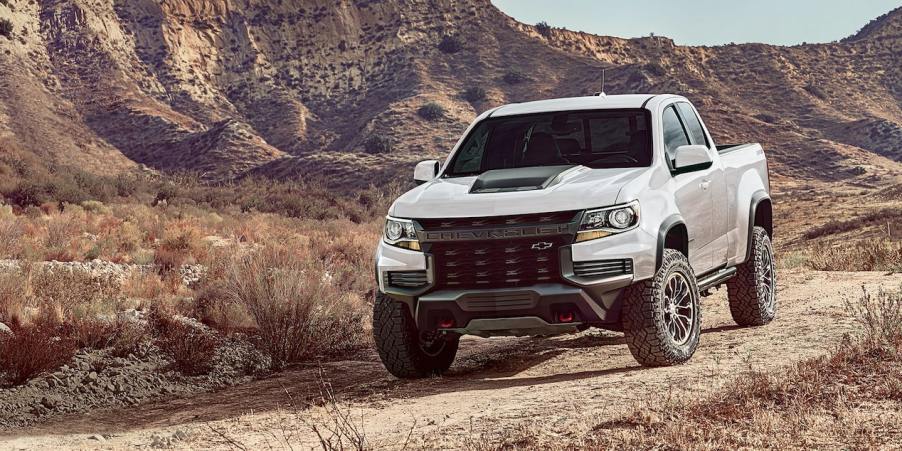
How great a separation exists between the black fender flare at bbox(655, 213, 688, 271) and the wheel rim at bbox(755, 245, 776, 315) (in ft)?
8.62

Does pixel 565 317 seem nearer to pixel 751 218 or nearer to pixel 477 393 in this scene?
pixel 477 393

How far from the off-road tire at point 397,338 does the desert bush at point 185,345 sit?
3.27m

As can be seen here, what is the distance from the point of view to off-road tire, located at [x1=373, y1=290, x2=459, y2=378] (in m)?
8.22

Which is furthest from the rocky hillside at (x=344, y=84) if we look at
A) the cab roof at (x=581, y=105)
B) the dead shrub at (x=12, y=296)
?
the cab roof at (x=581, y=105)

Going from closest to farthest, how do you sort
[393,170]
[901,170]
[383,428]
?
[383,428] → [393,170] → [901,170]

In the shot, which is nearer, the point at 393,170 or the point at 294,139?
the point at 393,170

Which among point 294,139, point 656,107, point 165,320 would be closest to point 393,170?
point 294,139

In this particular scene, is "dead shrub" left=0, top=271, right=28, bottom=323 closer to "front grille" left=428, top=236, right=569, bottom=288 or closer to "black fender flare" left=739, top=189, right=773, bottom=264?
"front grille" left=428, top=236, right=569, bottom=288

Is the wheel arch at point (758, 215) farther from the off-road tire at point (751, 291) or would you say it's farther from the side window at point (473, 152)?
the side window at point (473, 152)

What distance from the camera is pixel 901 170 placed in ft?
202

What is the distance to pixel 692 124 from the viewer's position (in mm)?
9844

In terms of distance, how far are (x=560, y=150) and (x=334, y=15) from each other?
7205 centimetres

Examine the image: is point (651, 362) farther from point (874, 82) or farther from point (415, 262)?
point (874, 82)

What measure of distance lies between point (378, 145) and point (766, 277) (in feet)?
170
